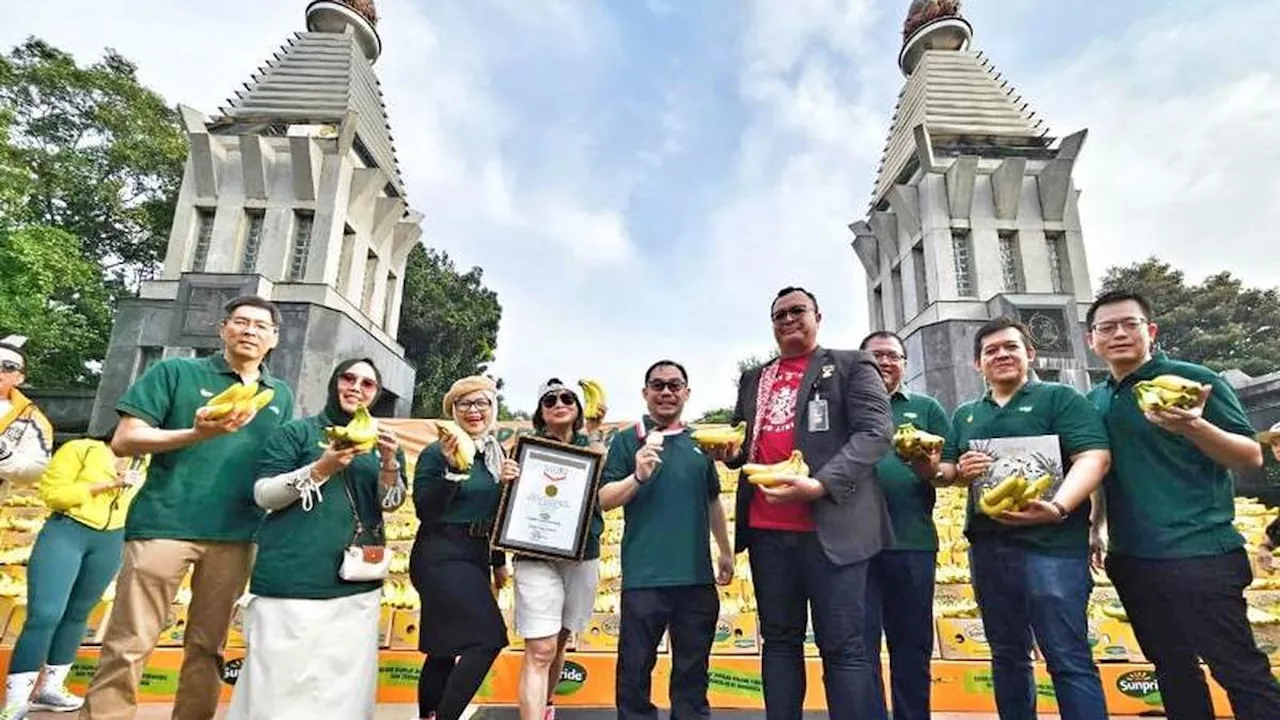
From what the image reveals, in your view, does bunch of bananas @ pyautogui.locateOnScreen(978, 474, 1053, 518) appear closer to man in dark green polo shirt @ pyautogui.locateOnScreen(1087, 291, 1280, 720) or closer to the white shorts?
man in dark green polo shirt @ pyautogui.locateOnScreen(1087, 291, 1280, 720)

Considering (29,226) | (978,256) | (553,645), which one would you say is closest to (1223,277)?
(978,256)

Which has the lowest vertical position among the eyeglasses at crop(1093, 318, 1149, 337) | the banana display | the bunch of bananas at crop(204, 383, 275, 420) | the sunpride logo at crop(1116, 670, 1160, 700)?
the sunpride logo at crop(1116, 670, 1160, 700)

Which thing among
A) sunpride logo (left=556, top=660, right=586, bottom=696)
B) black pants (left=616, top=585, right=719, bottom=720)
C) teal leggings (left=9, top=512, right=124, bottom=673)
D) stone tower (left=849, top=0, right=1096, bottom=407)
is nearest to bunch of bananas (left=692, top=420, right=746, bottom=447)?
black pants (left=616, top=585, right=719, bottom=720)

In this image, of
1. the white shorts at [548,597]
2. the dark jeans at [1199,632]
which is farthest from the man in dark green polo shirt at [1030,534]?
the white shorts at [548,597]

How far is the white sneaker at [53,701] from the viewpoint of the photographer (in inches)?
133

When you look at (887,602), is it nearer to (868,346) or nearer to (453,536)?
(868,346)

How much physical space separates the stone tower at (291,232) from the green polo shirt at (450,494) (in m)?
13.5

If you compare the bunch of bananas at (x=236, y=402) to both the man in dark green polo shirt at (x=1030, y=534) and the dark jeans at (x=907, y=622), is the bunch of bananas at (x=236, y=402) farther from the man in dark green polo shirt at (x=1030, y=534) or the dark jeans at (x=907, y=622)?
the man in dark green polo shirt at (x=1030, y=534)

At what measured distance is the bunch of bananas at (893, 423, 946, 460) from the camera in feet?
9.36

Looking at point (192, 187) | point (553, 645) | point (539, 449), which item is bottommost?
point (553, 645)

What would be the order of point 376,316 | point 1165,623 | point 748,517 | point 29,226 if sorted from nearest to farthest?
point 1165,623 < point 748,517 < point 29,226 < point 376,316

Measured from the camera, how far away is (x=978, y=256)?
16938 millimetres

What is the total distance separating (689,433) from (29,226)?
21572 millimetres

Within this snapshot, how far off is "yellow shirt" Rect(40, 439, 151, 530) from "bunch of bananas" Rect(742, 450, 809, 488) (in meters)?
3.33
